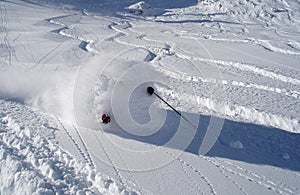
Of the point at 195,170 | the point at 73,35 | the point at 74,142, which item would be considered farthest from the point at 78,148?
the point at 73,35

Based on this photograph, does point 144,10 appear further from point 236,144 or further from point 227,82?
point 236,144

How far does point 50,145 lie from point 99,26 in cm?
1728

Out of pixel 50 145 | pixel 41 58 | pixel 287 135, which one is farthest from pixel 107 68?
pixel 41 58

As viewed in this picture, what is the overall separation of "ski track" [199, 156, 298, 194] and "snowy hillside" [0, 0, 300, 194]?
19 millimetres

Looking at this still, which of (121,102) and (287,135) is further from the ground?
(121,102)

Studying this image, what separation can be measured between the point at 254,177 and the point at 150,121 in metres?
2.89

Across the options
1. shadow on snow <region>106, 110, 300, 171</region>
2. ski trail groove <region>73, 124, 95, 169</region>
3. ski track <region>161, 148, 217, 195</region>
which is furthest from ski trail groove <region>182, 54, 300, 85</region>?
ski trail groove <region>73, 124, 95, 169</region>

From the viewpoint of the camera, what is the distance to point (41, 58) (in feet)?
40.3

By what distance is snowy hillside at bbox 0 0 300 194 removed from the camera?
17.1 ft

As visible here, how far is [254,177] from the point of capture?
5.40 m

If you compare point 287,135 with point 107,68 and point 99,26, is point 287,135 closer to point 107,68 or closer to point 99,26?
point 107,68

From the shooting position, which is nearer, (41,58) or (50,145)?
(50,145)

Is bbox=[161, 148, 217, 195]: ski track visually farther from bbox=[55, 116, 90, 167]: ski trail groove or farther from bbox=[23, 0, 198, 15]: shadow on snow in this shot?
bbox=[23, 0, 198, 15]: shadow on snow

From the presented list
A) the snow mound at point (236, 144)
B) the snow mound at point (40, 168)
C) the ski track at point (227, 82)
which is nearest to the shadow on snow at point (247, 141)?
the snow mound at point (236, 144)
